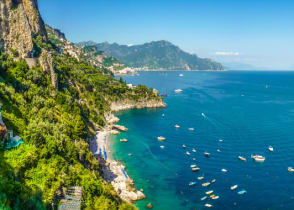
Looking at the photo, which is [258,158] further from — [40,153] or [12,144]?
[12,144]

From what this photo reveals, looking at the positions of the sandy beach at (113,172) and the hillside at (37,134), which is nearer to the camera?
the hillside at (37,134)

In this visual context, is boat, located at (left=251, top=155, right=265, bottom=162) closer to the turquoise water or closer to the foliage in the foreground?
the turquoise water

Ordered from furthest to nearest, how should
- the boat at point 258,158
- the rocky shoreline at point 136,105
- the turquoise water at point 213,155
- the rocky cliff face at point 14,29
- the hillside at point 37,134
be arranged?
the rocky shoreline at point 136,105
the boat at point 258,158
the rocky cliff face at point 14,29
the turquoise water at point 213,155
the hillside at point 37,134

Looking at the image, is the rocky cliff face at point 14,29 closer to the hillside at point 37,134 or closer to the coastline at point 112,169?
the hillside at point 37,134

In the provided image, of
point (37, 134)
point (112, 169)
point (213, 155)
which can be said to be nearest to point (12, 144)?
point (37, 134)

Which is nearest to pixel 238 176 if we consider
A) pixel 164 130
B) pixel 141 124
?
pixel 164 130

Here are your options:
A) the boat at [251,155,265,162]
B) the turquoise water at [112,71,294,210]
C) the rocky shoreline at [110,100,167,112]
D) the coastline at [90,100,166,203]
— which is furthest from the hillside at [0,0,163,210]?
the boat at [251,155,265,162]

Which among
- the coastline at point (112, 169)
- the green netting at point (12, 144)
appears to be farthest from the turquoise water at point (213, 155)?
the green netting at point (12, 144)
